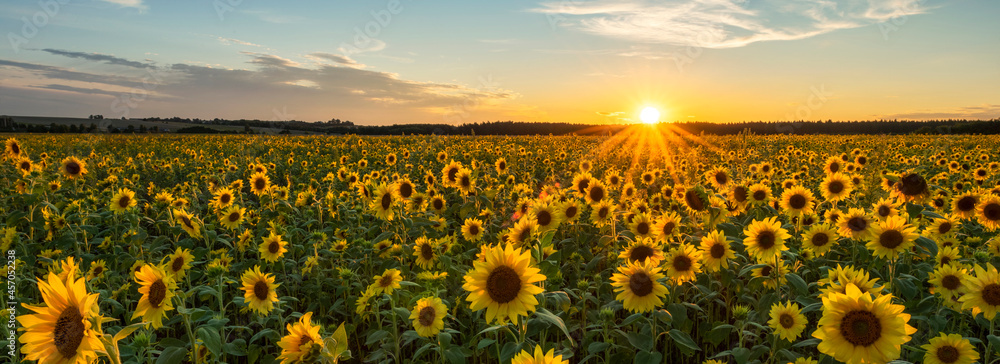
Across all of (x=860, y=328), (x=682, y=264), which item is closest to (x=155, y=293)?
(x=682, y=264)

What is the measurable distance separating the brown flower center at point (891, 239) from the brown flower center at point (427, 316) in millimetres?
3252

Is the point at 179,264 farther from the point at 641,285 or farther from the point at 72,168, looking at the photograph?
the point at 72,168

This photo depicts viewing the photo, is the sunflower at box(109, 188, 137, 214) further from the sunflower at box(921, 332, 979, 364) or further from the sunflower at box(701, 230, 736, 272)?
the sunflower at box(921, 332, 979, 364)

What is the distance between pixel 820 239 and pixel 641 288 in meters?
2.10

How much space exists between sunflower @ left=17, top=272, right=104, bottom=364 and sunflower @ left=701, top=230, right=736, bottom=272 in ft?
12.0

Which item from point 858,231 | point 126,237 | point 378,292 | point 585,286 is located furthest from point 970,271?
point 126,237

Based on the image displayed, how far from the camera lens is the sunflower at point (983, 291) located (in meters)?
2.64

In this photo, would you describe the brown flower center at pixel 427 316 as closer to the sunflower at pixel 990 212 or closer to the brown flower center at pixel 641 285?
the brown flower center at pixel 641 285

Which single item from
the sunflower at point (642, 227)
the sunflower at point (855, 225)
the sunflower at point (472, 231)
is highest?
the sunflower at point (855, 225)

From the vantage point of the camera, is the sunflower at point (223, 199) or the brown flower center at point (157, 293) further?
the sunflower at point (223, 199)

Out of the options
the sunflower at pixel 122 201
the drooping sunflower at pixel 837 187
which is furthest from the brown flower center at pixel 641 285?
the sunflower at pixel 122 201

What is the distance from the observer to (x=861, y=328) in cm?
196

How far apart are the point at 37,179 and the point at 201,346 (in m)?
5.62

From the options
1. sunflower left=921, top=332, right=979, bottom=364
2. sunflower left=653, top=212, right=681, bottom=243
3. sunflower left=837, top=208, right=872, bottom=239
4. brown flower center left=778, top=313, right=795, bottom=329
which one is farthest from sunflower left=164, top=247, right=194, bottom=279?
sunflower left=837, top=208, right=872, bottom=239
